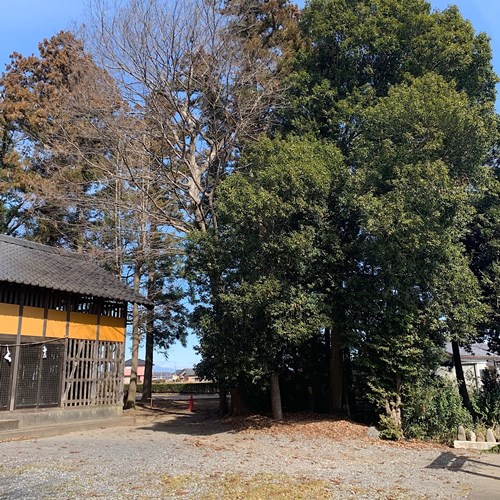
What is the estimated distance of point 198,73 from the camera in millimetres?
15625

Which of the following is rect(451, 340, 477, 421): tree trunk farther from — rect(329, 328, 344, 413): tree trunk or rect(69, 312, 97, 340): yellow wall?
rect(69, 312, 97, 340): yellow wall

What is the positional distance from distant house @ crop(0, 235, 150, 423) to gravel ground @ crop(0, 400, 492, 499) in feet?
5.33

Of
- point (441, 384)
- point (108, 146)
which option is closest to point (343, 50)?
point (108, 146)

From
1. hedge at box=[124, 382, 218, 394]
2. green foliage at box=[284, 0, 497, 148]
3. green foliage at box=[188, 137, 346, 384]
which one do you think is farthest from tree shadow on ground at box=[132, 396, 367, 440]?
hedge at box=[124, 382, 218, 394]

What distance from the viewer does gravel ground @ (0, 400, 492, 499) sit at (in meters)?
6.50

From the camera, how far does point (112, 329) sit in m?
15.4

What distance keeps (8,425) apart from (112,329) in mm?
4255

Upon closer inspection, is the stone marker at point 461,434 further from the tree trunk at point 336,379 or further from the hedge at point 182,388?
the hedge at point 182,388

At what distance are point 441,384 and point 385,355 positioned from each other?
209cm

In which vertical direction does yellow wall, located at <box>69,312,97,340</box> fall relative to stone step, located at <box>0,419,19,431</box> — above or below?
above

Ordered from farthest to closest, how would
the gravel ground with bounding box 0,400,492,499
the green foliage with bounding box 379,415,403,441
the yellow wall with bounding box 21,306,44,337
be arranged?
1. the yellow wall with bounding box 21,306,44,337
2. the green foliage with bounding box 379,415,403,441
3. the gravel ground with bounding box 0,400,492,499

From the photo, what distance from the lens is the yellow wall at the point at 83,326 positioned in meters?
14.1

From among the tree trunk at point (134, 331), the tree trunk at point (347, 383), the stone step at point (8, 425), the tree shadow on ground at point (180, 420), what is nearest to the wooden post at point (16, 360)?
the stone step at point (8, 425)

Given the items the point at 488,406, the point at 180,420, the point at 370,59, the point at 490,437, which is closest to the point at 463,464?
the point at 490,437
